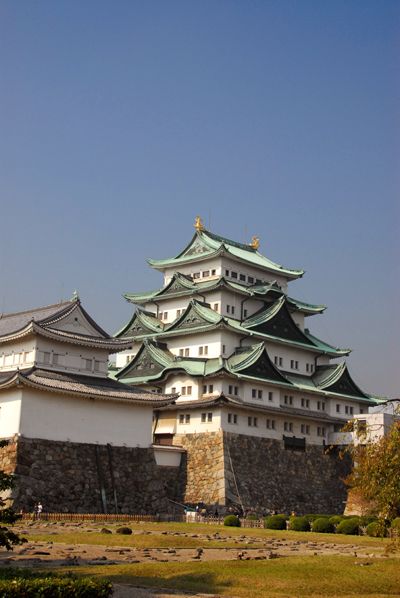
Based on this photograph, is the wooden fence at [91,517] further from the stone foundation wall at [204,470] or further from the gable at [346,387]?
the gable at [346,387]

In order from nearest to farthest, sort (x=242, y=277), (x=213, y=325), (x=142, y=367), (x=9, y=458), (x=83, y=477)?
(x=9, y=458), (x=83, y=477), (x=213, y=325), (x=142, y=367), (x=242, y=277)

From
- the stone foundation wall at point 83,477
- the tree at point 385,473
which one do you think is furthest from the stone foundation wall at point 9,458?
the tree at point 385,473

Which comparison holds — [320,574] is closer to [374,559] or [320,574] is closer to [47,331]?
[374,559]

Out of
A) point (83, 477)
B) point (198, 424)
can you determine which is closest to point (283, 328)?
point (198, 424)

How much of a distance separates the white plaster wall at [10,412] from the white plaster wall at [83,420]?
1.08 feet

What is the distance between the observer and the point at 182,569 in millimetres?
21875

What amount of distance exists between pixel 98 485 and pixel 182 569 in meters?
26.3

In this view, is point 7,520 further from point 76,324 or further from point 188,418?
point 188,418

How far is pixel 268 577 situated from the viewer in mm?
20703

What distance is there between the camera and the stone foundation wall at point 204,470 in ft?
176

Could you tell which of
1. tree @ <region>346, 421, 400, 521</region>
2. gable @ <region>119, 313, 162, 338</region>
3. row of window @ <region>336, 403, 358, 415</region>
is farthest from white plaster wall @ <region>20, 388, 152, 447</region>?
tree @ <region>346, 421, 400, 521</region>

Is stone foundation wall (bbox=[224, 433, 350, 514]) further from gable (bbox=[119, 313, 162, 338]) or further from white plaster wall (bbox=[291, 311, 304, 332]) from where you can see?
gable (bbox=[119, 313, 162, 338])

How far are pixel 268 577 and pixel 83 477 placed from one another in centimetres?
2761

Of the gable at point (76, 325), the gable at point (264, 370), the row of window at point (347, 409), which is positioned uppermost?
the gable at point (76, 325)
